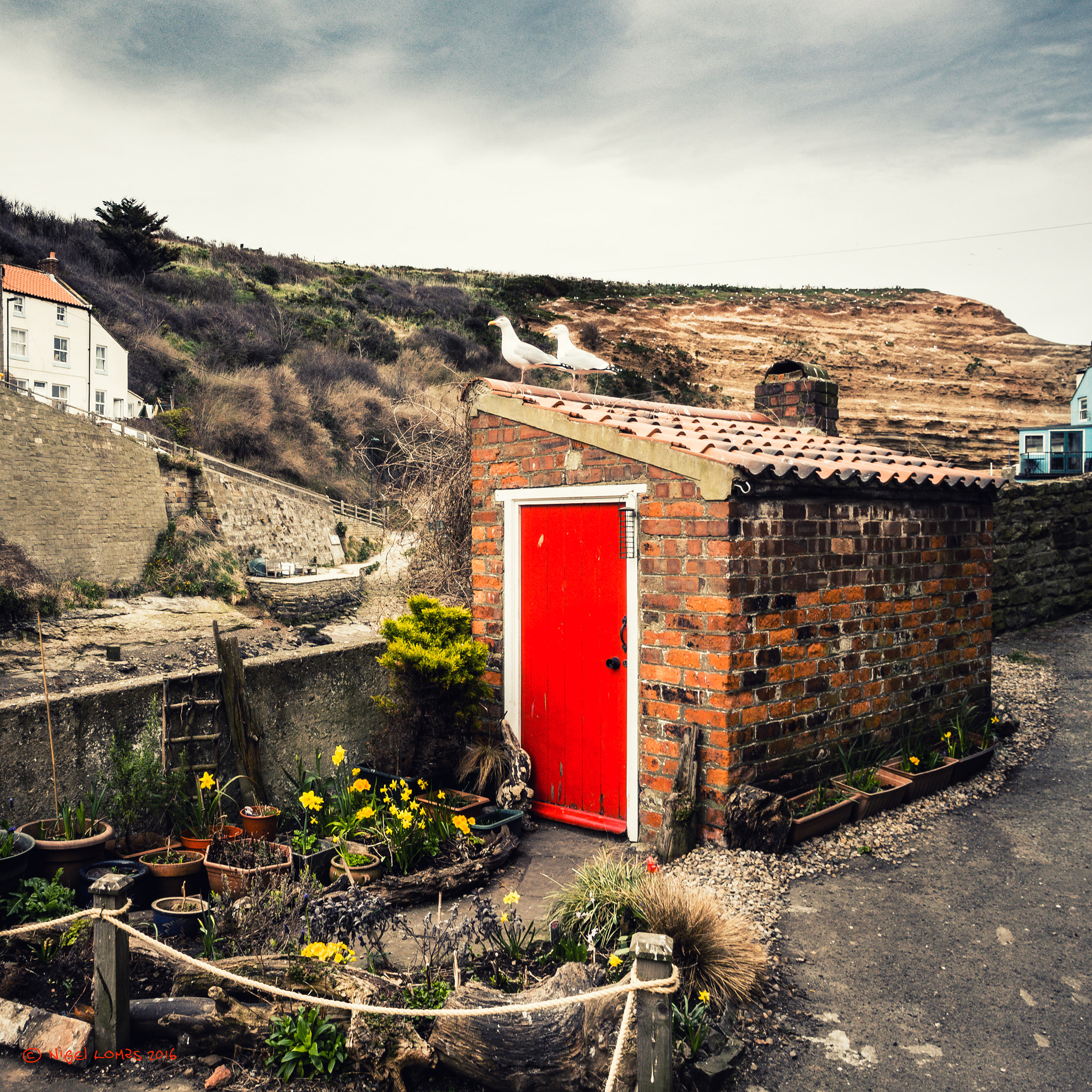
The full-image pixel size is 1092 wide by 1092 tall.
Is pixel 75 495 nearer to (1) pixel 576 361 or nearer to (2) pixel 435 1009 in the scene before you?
(1) pixel 576 361

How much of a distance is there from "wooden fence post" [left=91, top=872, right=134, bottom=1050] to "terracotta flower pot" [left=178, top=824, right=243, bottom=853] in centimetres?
162

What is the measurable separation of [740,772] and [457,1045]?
266 centimetres

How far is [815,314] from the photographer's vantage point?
53.8 metres

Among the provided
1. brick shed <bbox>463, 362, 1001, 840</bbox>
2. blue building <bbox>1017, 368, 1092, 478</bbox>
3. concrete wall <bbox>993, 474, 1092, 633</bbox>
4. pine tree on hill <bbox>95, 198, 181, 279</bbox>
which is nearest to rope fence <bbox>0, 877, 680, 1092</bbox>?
brick shed <bbox>463, 362, 1001, 840</bbox>

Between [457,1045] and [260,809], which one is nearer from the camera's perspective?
[457,1045]

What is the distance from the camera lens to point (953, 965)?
3.91 metres

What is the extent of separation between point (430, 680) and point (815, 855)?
2964 mm

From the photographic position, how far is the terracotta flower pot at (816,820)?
17.1 ft

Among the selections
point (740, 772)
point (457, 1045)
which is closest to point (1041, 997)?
point (740, 772)

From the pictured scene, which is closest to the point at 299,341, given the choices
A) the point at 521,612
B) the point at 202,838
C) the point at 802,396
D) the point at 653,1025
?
the point at 802,396

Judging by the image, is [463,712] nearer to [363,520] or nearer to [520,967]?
[520,967]

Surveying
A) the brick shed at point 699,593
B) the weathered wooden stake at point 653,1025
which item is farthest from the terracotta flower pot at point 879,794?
the weathered wooden stake at point 653,1025

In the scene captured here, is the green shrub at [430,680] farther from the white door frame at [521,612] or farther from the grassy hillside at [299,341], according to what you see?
the grassy hillside at [299,341]

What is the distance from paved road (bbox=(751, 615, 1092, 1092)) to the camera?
124 inches
